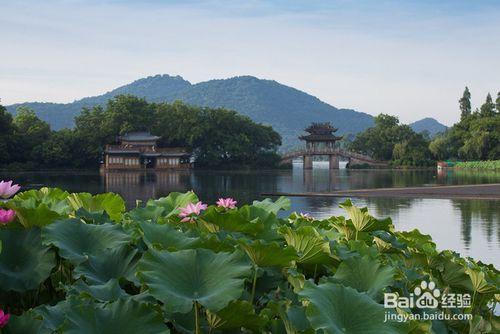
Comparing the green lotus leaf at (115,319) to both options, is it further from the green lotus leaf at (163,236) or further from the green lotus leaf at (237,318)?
the green lotus leaf at (163,236)

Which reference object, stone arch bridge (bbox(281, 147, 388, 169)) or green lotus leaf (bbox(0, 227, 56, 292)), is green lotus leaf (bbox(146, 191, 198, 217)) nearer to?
green lotus leaf (bbox(0, 227, 56, 292))

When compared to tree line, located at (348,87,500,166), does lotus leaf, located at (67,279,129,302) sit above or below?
below

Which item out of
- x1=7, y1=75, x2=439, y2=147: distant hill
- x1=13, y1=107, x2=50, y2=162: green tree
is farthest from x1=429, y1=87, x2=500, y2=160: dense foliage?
x1=7, y1=75, x2=439, y2=147: distant hill

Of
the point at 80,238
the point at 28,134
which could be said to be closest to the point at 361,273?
the point at 80,238

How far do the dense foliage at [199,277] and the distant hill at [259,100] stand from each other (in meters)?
151

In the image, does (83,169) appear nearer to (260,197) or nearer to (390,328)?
(260,197)

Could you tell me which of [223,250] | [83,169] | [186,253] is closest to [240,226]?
[223,250]

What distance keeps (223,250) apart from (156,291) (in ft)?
0.94

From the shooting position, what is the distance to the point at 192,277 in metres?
A: 1.22

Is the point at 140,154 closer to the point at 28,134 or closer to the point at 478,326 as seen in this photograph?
the point at 28,134

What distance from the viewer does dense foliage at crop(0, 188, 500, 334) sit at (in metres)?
1.14

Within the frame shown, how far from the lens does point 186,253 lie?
1.25 metres

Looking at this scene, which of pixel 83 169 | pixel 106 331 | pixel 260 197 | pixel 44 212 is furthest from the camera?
pixel 83 169

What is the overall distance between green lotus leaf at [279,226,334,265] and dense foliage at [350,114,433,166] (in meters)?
50.8
